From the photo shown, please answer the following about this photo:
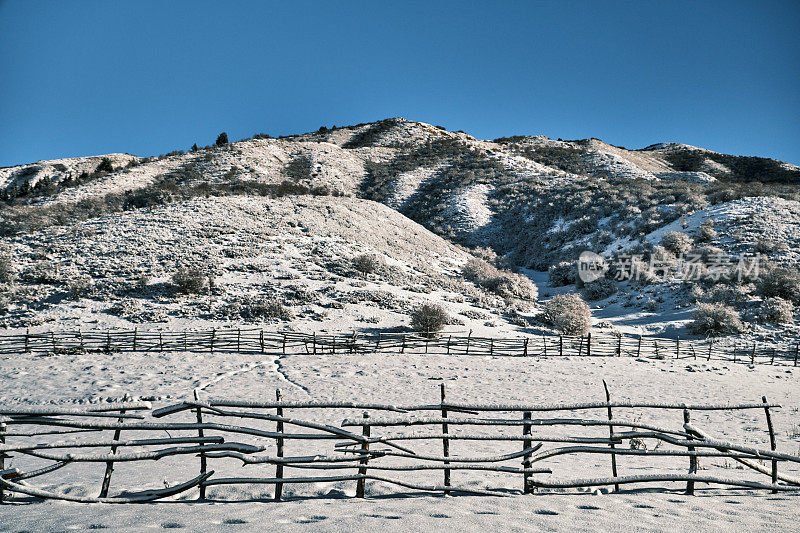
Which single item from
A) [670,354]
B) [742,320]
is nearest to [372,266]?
[670,354]

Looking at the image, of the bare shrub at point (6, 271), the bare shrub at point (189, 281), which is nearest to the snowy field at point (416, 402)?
the bare shrub at point (189, 281)

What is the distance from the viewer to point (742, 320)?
21.6 m

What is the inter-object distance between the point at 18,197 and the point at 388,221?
33.0 meters

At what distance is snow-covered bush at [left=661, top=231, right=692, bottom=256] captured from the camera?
29517 millimetres

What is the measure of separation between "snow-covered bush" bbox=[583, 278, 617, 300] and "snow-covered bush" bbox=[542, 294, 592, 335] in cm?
747

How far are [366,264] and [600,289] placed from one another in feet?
55.2

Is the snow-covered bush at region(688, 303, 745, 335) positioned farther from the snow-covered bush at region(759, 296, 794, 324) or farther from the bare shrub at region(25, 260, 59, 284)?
the bare shrub at region(25, 260, 59, 284)

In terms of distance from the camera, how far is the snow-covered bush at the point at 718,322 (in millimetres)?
20359

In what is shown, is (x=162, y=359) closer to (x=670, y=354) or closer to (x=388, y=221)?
(x=670, y=354)

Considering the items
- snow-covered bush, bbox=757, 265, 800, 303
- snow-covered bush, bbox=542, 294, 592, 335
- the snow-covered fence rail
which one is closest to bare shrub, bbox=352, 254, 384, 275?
snow-covered bush, bbox=542, 294, 592, 335

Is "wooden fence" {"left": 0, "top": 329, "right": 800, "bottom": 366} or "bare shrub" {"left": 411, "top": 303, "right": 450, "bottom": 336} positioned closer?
"wooden fence" {"left": 0, "top": 329, "right": 800, "bottom": 366}

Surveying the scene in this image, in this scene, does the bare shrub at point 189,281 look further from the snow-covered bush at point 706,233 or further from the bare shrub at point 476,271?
the snow-covered bush at point 706,233

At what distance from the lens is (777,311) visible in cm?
2100

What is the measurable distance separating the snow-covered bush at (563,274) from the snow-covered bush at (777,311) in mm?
11809
